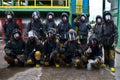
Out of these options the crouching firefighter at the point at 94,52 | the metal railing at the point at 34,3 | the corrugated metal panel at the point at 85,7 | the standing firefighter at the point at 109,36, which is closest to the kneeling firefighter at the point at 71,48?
the crouching firefighter at the point at 94,52

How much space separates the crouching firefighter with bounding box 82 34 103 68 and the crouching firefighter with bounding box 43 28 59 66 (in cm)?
102

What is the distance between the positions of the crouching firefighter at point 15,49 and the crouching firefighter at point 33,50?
21 centimetres

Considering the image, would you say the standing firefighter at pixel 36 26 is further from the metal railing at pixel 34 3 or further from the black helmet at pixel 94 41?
the metal railing at pixel 34 3

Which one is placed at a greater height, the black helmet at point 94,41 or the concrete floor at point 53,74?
the black helmet at point 94,41

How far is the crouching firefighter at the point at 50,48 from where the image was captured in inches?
457

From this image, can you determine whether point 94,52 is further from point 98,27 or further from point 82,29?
point 82,29

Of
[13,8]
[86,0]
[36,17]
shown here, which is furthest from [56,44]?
[86,0]

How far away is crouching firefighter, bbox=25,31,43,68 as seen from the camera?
11.6 meters

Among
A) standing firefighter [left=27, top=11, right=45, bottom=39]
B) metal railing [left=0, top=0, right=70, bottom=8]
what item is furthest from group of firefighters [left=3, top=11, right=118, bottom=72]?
metal railing [left=0, top=0, right=70, bottom=8]

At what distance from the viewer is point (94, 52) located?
1163cm

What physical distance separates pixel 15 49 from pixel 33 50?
623 mm

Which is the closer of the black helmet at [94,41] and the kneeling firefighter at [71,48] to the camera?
the black helmet at [94,41]

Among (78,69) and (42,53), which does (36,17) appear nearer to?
(42,53)

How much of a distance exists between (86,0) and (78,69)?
14.8 m
